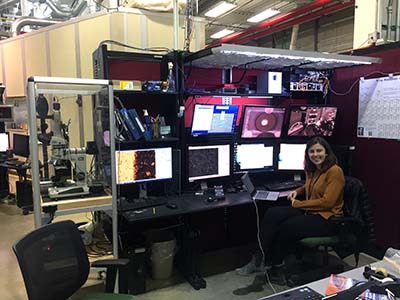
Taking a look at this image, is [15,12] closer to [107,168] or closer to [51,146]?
[51,146]

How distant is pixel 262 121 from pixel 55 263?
236cm

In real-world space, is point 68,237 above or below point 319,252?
above

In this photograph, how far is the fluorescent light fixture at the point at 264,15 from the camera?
6223 millimetres

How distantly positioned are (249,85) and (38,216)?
231 cm

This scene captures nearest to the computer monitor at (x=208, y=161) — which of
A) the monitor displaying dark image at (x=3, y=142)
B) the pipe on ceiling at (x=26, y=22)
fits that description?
the pipe on ceiling at (x=26, y=22)

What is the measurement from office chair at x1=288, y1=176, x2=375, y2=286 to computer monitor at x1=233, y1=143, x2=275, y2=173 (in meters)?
0.80

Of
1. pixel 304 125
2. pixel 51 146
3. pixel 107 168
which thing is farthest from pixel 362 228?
pixel 51 146

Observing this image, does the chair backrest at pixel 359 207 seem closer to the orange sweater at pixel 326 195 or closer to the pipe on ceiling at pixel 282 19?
the orange sweater at pixel 326 195

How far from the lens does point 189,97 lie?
127 inches

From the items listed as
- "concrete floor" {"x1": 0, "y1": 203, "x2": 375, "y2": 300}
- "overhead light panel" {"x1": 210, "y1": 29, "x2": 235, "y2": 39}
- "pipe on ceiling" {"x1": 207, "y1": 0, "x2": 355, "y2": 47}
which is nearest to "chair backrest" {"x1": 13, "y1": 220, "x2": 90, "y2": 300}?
"concrete floor" {"x1": 0, "y1": 203, "x2": 375, "y2": 300}

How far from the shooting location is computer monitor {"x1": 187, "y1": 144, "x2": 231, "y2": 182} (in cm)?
315

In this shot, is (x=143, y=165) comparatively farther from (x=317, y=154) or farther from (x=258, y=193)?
(x=317, y=154)

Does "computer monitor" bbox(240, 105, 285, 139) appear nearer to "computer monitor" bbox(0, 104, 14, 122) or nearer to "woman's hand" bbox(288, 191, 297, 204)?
"woman's hand" bbox(288, 191, 297, 204)

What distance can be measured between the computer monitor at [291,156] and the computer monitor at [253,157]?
0.11 m
